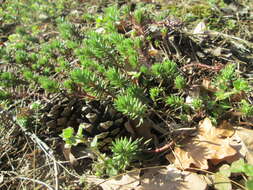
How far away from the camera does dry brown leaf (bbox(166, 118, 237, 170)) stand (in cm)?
165

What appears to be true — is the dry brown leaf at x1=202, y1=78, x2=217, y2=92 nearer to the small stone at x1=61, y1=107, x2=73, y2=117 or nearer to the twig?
the twig

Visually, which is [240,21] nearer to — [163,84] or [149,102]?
[163,84]

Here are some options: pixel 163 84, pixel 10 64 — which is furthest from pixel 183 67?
pixel 10 64

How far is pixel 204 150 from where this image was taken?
1715mm

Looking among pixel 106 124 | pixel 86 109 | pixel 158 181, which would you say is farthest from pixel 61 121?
pixel 158 181

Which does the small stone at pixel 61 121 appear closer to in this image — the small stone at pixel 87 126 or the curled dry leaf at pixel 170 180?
the small stone at pixel 87 126

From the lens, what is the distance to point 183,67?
218cm

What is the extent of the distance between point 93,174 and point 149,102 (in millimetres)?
820

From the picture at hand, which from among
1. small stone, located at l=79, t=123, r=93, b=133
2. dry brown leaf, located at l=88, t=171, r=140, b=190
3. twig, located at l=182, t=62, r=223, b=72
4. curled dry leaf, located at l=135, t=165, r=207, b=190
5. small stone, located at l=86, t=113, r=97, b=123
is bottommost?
dry brown leaf, located at l=88, t=171, r=140, b=190

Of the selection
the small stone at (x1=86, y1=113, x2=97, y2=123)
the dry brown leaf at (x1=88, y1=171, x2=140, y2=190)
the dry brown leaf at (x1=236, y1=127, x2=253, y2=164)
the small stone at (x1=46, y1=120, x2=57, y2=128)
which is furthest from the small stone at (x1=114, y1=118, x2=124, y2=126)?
the dry brown leaf at (x1=236, y1=127, x2=253, y2=164)

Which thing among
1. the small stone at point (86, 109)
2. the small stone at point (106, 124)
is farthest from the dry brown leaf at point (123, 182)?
the small stone at point (86, 109)

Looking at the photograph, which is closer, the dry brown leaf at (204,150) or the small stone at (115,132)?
the dry brown leaf at (204,150)

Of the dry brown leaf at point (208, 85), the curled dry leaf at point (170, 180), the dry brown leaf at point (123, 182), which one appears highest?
the dry brown leaf at point (208, 85)

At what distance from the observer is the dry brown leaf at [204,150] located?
165cm
